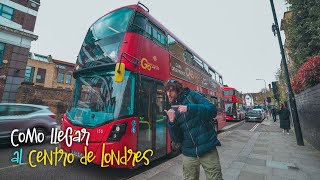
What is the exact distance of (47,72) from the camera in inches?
1385

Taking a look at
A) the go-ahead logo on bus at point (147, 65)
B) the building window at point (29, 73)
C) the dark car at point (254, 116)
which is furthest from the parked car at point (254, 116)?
the building window at point (29, 73)

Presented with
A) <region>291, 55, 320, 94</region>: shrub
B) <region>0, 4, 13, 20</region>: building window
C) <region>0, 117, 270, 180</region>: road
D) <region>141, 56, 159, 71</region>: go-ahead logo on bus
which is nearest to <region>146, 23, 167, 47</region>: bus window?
<region>141, 56, 159, 71</region>: go-ahead logo on bus

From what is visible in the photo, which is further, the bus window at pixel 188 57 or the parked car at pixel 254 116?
the parked car at pixel 254 116

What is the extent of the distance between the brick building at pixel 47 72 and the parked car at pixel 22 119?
98.2 ft

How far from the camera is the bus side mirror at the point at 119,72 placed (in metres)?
4.32

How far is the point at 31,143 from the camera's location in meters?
7.80

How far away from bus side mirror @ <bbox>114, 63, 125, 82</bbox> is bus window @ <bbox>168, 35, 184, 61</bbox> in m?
3.05

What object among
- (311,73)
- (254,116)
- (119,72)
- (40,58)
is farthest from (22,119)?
(40,58)

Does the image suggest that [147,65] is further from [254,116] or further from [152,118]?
[254,116]

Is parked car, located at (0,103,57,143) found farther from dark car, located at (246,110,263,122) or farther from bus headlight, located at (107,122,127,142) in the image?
dark car, located at (246,110,263,122)

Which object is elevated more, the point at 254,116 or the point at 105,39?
the point at 105,39

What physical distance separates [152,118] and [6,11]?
1900cm

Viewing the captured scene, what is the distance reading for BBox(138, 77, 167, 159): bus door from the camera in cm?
490

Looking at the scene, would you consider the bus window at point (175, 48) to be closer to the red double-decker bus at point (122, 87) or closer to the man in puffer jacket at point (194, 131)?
the red double-decker bus at point (122, 87)
